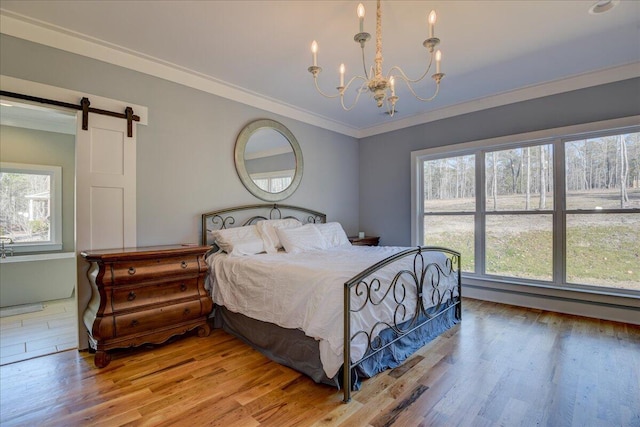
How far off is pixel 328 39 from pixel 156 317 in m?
2.86

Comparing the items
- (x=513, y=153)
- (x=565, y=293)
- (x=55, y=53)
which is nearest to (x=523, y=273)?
(x=565, y=293)

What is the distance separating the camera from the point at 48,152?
4.29 metres

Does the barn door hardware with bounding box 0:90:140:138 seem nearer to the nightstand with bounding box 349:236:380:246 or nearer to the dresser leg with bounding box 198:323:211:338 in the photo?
the dresser leg with bounding box 198:323:211:338

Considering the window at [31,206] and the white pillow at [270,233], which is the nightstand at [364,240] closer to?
the white pillow at [270,233]

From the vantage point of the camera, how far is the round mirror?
3.77 metres

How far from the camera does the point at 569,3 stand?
2.22 meters

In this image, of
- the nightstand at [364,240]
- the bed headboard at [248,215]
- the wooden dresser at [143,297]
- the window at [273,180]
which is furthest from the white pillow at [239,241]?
the nightstand at [364,240]

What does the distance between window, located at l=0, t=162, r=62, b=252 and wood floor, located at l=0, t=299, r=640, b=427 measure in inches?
101

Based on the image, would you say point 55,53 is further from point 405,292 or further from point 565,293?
point 565,293

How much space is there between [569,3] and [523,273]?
2.98 metres

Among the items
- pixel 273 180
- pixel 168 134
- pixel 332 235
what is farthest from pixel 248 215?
pixel 168 134

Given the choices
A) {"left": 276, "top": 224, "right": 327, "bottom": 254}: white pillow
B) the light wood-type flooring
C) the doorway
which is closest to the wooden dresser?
the light wood-type flooring

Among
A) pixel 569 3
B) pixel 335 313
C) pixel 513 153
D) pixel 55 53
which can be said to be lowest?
pixel 335 313

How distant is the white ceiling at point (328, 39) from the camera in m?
2.28
